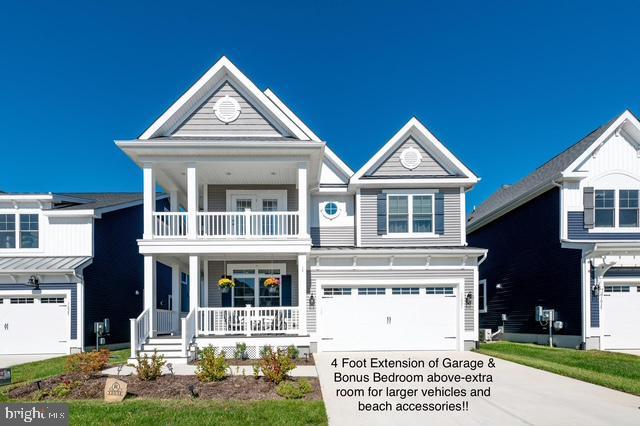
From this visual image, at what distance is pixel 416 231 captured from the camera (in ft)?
61.2

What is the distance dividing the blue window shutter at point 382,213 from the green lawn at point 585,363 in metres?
4.99

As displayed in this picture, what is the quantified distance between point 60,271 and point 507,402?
14.8m

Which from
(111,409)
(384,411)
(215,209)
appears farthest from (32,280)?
(384,411)

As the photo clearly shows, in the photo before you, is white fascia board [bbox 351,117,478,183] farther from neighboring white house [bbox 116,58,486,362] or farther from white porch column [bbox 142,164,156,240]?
white porch column [bbox 142,164,156,240]

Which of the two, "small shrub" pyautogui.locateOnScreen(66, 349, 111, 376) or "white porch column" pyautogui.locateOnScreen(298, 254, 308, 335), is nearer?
"small shrub" pyautogui.locateOnScreen(66, 349, 111, 376)

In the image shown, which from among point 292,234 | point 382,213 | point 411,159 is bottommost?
point 292,234

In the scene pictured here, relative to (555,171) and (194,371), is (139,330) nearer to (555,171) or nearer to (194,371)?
(194,371)

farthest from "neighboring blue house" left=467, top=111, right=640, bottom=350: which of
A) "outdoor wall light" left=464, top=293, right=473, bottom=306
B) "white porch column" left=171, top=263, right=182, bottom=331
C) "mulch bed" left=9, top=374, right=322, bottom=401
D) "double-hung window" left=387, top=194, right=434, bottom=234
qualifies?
"white porch column" left=171, top=263, right=182, bottom=331

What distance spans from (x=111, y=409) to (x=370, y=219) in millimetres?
11718

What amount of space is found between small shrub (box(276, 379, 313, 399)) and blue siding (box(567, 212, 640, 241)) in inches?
476

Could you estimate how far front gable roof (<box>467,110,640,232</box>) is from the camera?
712 inches

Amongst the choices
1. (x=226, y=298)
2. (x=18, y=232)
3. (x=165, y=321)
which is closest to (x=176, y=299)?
(x=165, y=321)

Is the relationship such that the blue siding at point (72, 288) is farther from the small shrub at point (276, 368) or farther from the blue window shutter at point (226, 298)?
the small shrub at point (276, 368)

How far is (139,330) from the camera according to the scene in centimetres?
1433
